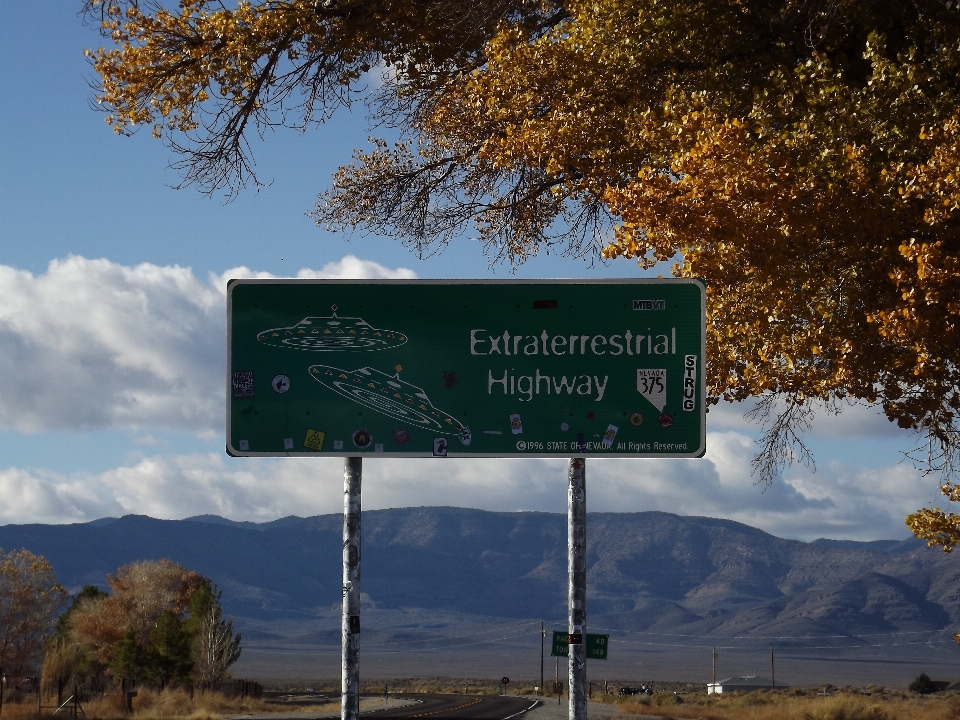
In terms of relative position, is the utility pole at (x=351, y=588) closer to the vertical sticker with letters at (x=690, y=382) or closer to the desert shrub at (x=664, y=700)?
the vertical sticker with letters at (x=690, y=382)

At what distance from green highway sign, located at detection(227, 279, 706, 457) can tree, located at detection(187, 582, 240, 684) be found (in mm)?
59425

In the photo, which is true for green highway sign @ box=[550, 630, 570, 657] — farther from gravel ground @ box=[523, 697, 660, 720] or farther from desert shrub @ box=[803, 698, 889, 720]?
desert shrub @ box=[803, 698, 889, 720]

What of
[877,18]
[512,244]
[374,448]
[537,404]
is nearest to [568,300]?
[537,404]

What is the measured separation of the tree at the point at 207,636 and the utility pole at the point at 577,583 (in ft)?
197

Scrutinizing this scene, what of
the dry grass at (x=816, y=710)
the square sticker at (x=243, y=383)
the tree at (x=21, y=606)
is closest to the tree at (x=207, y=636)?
the tree at (x=21, y=606)

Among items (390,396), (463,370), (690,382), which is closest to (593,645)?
(690,382)

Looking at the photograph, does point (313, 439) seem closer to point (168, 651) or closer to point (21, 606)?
point (21, 606)

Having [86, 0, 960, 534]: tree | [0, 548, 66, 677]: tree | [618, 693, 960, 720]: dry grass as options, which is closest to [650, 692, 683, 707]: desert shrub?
[618, 693, 960, 720]: dry grass

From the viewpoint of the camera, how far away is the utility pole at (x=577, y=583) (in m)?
8.98

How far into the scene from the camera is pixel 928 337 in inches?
540

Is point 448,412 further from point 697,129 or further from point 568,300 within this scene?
point 697,129

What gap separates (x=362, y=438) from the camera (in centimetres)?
967

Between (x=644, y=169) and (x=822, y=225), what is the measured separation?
2238mm

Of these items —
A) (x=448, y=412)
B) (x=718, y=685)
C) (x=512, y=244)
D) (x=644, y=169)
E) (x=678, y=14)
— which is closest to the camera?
(x=448, y=412)
